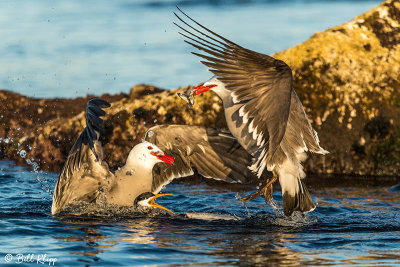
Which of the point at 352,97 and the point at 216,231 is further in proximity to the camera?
the point at 352,97

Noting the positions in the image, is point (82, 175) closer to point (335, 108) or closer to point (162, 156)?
point (162, 156)

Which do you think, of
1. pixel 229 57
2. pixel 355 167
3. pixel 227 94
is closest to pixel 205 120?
pixel 355 167

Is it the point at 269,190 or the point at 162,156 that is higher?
the point at 162,156

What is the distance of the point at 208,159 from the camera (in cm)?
970

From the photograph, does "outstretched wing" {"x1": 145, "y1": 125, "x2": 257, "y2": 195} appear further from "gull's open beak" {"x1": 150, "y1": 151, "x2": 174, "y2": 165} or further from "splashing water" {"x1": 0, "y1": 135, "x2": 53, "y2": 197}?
"splashing water" {"x1": 0, "y1": 135, "x2": 53, "y2": 197}

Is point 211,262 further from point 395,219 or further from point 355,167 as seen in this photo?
point 355,167

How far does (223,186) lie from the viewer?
460 inches

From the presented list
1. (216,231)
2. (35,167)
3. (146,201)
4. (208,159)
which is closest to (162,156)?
(146,201)

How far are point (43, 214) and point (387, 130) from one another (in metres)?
6.03
